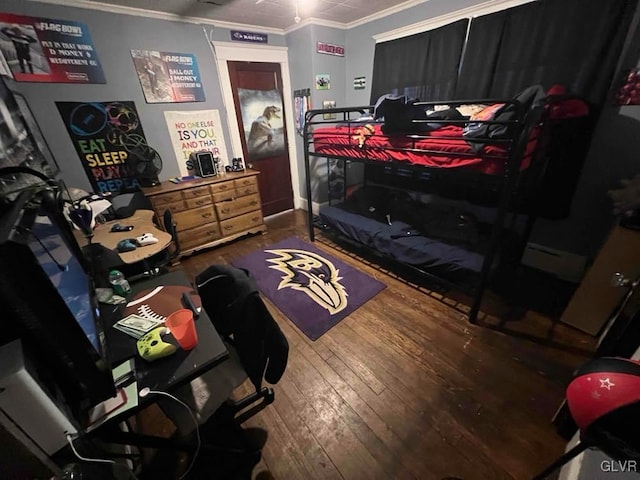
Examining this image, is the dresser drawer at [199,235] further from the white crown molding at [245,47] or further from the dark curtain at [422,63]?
the dark curtain at [422,63]

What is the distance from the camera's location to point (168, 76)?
2.87 meters

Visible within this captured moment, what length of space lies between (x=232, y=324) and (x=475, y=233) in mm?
2271

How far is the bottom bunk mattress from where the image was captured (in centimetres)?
210

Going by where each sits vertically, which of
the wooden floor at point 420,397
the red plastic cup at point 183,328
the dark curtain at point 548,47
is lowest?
the wooden floor at point 420,397

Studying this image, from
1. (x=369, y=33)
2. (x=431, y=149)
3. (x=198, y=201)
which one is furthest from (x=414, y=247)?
(x=369, y=33)

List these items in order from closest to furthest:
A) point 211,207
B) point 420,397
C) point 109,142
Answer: point 420,397, point 109,142, point 211,207

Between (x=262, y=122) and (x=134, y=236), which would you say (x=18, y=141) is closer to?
(x=134, y=236)

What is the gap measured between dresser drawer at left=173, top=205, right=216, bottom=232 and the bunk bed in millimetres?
1267

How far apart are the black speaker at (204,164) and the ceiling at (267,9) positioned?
141cm

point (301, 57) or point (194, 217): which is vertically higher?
point (301, 57)

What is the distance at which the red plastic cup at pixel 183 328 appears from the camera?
999 millimetres

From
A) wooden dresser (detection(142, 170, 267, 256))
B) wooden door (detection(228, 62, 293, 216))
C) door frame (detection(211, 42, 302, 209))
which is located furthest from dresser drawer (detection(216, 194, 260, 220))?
door frame (detection(211, 42, 302, 209))

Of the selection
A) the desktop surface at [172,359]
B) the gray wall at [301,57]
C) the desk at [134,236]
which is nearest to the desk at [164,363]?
the desktop surface at [172,359]

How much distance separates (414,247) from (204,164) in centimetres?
268
